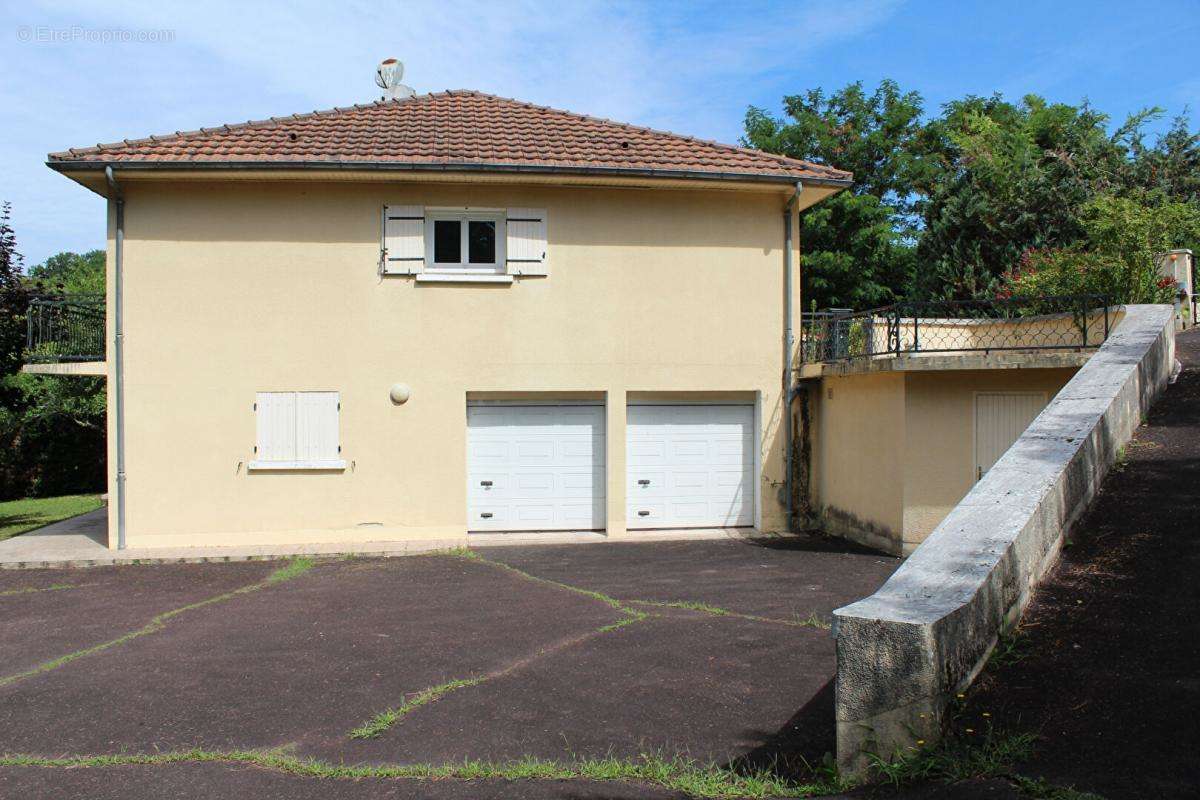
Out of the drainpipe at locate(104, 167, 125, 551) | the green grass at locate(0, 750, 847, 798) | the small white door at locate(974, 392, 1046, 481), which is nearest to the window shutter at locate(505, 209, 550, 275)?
the drainpipe at locate(104, 167, 125, 551)

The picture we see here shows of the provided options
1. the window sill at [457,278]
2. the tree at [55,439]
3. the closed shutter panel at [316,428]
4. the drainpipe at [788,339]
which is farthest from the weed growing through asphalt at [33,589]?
the tree at [55,439]

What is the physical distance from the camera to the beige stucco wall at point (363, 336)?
12172 millimetres

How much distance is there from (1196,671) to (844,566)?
22.4 ft

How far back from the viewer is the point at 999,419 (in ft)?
36.4

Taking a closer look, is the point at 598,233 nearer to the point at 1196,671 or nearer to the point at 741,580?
the point at 741,580

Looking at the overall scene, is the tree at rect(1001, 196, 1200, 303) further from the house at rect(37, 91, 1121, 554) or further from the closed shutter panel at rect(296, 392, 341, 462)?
the closed shutter panel at rect(296, 392, 341, 462)

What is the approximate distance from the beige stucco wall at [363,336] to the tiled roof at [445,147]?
0.51 metres

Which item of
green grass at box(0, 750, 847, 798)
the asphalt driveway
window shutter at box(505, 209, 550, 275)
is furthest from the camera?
window shutter at box(505, 209, 550, 275)

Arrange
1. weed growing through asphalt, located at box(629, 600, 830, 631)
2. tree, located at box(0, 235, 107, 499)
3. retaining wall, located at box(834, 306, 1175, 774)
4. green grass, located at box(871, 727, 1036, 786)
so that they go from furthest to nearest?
tree, located at box(0, 235, 107, 499)
weed growing through asphalt, located at box(629, 600, 830, 631)
retaining wall, located at box(834, 306, 1175, 774)
green grass, located at box(871, 727, 1036, 786)

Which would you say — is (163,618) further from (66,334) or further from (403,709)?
(66,334)

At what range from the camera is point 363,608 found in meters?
8.70

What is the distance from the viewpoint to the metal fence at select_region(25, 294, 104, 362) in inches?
499

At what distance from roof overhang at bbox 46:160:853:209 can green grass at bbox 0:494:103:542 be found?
21.7ft

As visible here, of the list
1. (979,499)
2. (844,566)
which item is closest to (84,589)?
(844,566)
